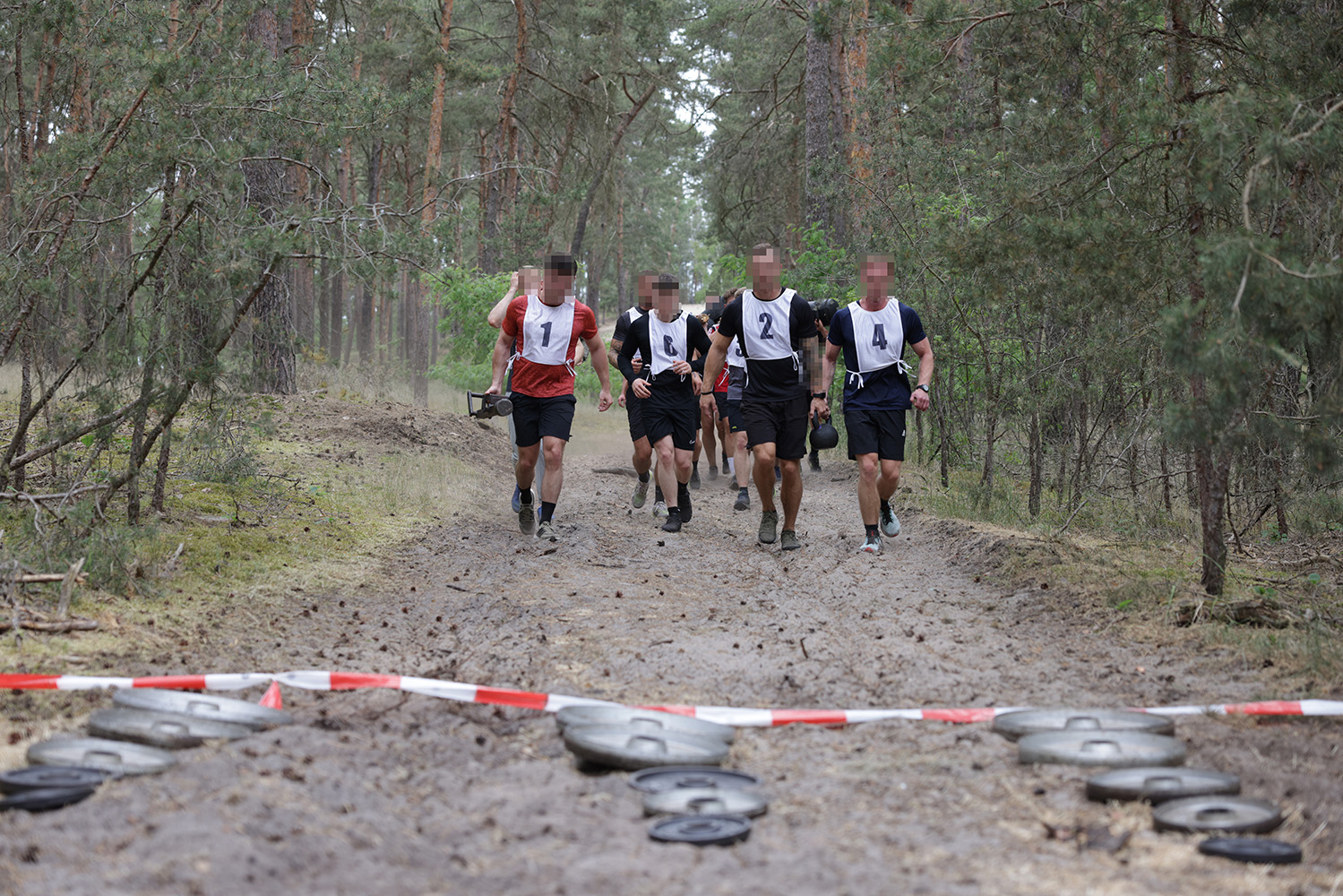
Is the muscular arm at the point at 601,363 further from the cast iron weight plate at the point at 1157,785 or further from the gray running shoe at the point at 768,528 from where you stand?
the cast iron weight plate at the point at 1157,785

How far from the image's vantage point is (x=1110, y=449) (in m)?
10.9

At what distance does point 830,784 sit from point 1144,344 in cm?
560

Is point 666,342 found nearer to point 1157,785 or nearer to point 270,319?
point 270,319

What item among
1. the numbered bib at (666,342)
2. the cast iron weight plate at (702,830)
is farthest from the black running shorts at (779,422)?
the cast iron weight plate at (702,830)

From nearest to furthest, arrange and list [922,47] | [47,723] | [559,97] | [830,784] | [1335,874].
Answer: [1335,874], [830,784], [47,723], [922,47], [559,97]

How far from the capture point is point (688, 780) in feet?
11.6

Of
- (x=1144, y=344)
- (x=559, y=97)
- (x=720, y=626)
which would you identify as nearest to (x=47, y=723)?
(x=720, y=626)

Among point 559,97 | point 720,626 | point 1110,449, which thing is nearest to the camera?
point 720,626

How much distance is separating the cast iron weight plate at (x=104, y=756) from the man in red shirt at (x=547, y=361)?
5528 millimetres

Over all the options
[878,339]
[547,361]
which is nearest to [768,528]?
[878,339]

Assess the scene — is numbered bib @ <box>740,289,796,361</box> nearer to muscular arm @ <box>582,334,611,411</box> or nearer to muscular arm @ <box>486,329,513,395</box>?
muscular arm @ <box>582,334,611,411</box>

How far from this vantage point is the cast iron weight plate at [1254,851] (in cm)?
291

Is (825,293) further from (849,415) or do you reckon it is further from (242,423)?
(242,423)

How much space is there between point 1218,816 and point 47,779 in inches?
132
